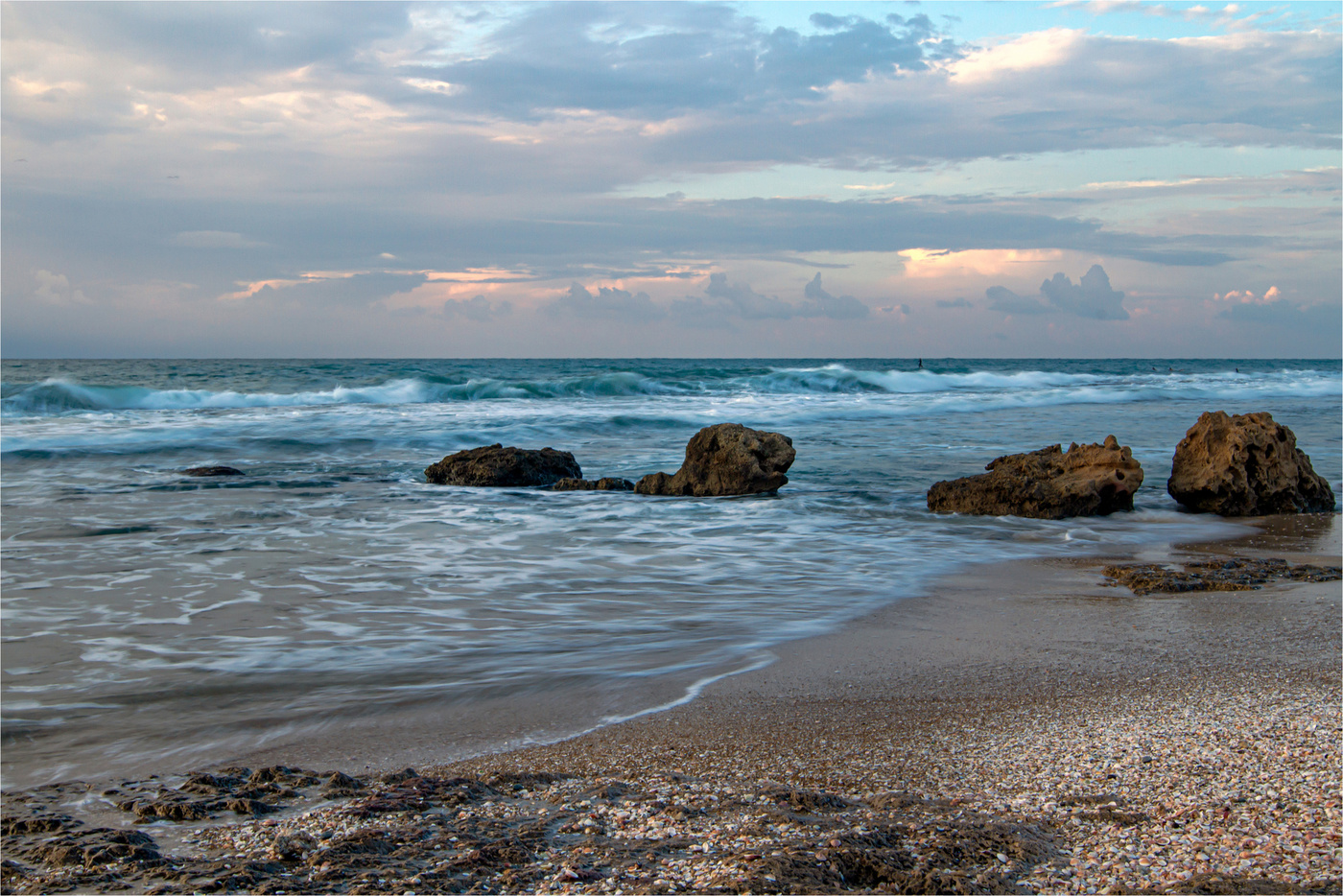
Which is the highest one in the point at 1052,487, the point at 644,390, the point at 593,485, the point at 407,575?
the point at 644,390

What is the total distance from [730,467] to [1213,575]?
508cm

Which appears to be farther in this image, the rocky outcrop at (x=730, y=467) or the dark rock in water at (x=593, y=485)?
the dark rock in water at (x=593, y=485)

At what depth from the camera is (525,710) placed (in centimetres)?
350

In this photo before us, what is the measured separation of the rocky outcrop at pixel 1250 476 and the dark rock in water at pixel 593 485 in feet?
18.5

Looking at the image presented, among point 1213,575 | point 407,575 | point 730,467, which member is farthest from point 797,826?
point 730,467

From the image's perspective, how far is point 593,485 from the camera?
1034 cm

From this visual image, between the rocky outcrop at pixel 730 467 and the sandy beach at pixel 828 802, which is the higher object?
the rocky outcrop at pixel 730 467

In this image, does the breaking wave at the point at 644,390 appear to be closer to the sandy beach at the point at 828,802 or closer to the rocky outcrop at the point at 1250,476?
the rocky outcrop at the point at 1250,476

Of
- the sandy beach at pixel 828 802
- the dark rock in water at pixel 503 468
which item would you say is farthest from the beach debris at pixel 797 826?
the dark rock in water at pixel 503 468

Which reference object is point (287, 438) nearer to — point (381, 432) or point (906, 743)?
point (381, 432)

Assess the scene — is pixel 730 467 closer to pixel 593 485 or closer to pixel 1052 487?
pixel 593 485

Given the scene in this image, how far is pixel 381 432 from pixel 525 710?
48.3 feet

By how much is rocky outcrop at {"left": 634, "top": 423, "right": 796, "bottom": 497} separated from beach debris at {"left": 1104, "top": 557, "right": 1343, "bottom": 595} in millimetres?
4241

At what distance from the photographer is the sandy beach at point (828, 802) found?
2.11 metres
